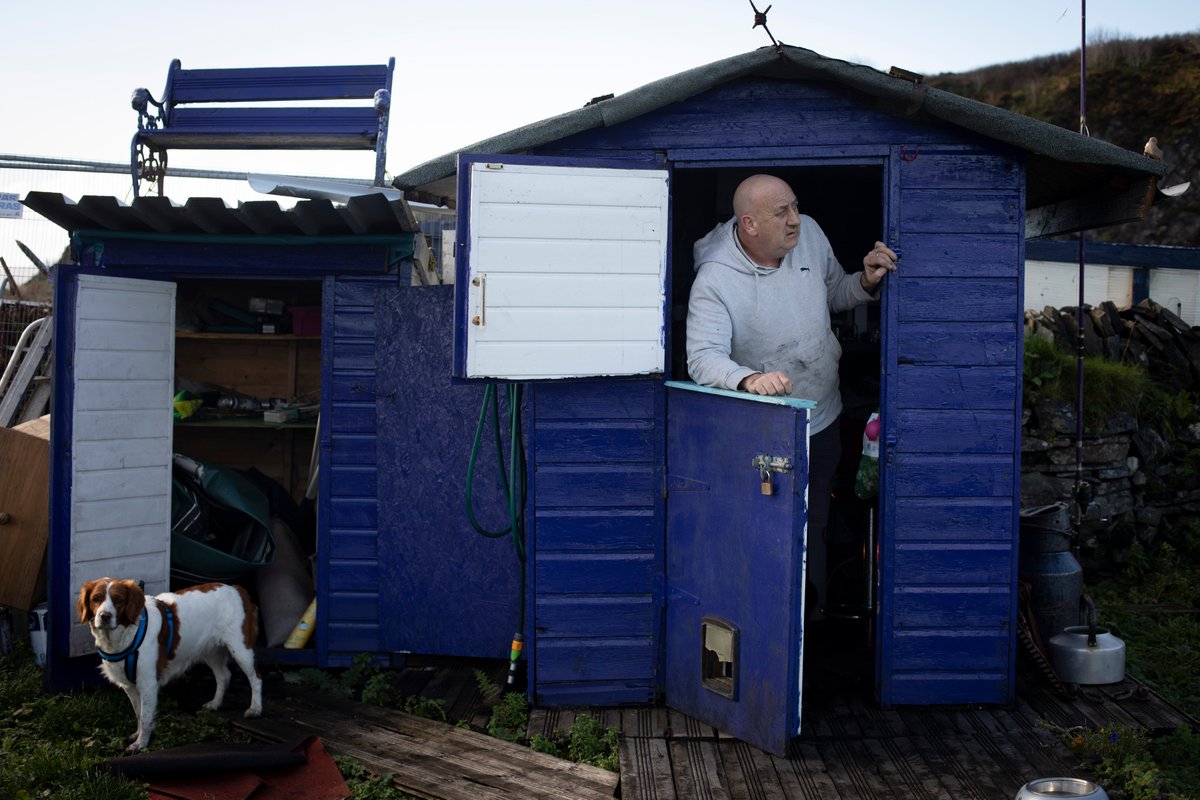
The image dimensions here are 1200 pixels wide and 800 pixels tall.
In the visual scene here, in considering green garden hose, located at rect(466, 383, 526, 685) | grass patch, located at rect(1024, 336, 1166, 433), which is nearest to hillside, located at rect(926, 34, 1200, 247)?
grass patch, located at rect(1024, 336, 1166, 433)

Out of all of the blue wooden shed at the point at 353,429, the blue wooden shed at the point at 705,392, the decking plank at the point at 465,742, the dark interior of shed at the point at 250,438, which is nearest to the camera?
the decking plank at the point at 465,742

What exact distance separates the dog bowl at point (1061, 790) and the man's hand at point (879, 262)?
233cm

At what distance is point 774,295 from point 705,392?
27.0 inches

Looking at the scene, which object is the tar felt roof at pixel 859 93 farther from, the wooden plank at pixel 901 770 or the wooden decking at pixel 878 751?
the wooden plank at pixel 901 770

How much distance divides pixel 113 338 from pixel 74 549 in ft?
3.76

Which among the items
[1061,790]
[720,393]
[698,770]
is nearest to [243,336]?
[720,393]

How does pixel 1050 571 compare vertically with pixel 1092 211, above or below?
below

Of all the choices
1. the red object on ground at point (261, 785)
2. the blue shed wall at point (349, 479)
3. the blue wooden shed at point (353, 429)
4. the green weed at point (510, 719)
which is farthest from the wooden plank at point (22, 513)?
the green weed at point (510, 719)

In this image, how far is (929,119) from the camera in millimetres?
5074

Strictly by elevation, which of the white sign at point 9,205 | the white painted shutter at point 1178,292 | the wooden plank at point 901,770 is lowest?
the wooden plank at point 901,770

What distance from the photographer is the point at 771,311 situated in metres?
5.19

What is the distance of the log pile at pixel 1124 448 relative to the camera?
27.1 feet

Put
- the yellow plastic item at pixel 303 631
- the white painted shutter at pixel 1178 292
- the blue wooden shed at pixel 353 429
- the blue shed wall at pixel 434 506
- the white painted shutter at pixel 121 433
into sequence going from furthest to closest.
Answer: the white painted shutter at pixel 1178 292 → the yellow plastic item at pixel 303 631 → the blue shed wall at pixel 434 506 → the blue wooden shed at pixel 353 429 → the white painted shutter at pixel 121 433

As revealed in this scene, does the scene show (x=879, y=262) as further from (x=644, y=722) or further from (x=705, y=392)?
(x=644, y=722)
